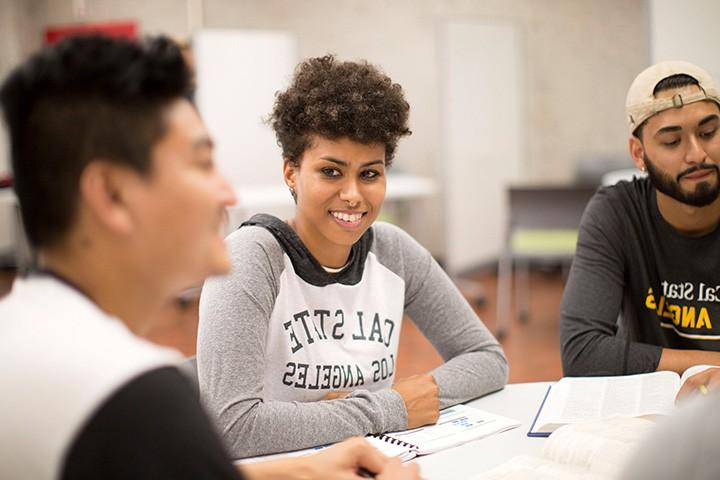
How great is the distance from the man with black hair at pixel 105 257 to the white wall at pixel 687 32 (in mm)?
2808

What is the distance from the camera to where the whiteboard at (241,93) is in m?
5.86

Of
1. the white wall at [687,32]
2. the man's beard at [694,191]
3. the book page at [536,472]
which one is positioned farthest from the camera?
the white wall at [687,32]

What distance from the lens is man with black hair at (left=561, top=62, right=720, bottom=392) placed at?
179 cm

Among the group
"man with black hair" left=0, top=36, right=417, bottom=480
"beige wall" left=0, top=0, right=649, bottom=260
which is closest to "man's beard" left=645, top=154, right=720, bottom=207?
"man with black hair" left=0, top=36, right=417, bottom=480

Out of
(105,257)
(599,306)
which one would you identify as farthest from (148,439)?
(599,306)

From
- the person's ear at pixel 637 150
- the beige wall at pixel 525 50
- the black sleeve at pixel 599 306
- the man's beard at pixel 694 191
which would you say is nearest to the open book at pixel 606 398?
the black sleeve at pixel 599 306

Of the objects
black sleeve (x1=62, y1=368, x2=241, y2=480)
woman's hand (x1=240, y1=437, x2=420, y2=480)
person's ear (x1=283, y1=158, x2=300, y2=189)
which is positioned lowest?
woman's hand (x1=240, y1=437, x2=420, y2=480)

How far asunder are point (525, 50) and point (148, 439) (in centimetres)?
689

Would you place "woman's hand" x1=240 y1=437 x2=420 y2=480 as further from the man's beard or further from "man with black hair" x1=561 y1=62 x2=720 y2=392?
the man's beard

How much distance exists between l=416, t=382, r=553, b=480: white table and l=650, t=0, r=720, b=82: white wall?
7.10 ft

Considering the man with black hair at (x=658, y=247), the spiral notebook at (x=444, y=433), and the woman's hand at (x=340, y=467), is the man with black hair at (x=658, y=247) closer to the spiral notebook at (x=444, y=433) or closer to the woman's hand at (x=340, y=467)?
the spiral notebook at (x=444, y=433)

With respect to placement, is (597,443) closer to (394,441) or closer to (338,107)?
(394,441)

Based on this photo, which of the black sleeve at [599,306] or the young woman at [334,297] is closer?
the young woman at [334,297]

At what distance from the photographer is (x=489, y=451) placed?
4.17 feet
